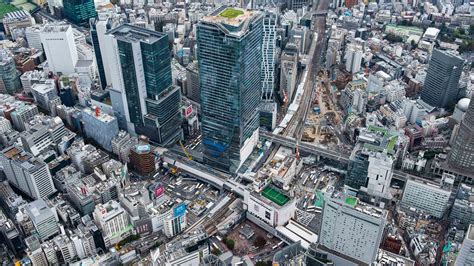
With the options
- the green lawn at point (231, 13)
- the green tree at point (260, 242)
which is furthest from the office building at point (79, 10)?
the green tree at point (260, 242)

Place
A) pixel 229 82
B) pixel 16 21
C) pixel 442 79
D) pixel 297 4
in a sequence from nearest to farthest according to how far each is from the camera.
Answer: pixel 229 82 → pixel 442 79 → pixel 16 21 → pixel 297 4

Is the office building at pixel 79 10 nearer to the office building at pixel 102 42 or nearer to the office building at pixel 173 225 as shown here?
the office building at pixel 102 42

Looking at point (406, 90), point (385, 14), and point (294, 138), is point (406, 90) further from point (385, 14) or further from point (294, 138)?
point (385, 14)

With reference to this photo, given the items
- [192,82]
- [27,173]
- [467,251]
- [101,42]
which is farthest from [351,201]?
[101,42]

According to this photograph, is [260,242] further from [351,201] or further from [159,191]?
[159,191]

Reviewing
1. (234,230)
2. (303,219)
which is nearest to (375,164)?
(303,219)

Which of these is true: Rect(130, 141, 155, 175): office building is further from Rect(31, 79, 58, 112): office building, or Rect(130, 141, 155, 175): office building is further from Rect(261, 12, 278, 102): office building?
Rect(261, 12, 278, 102): office building
